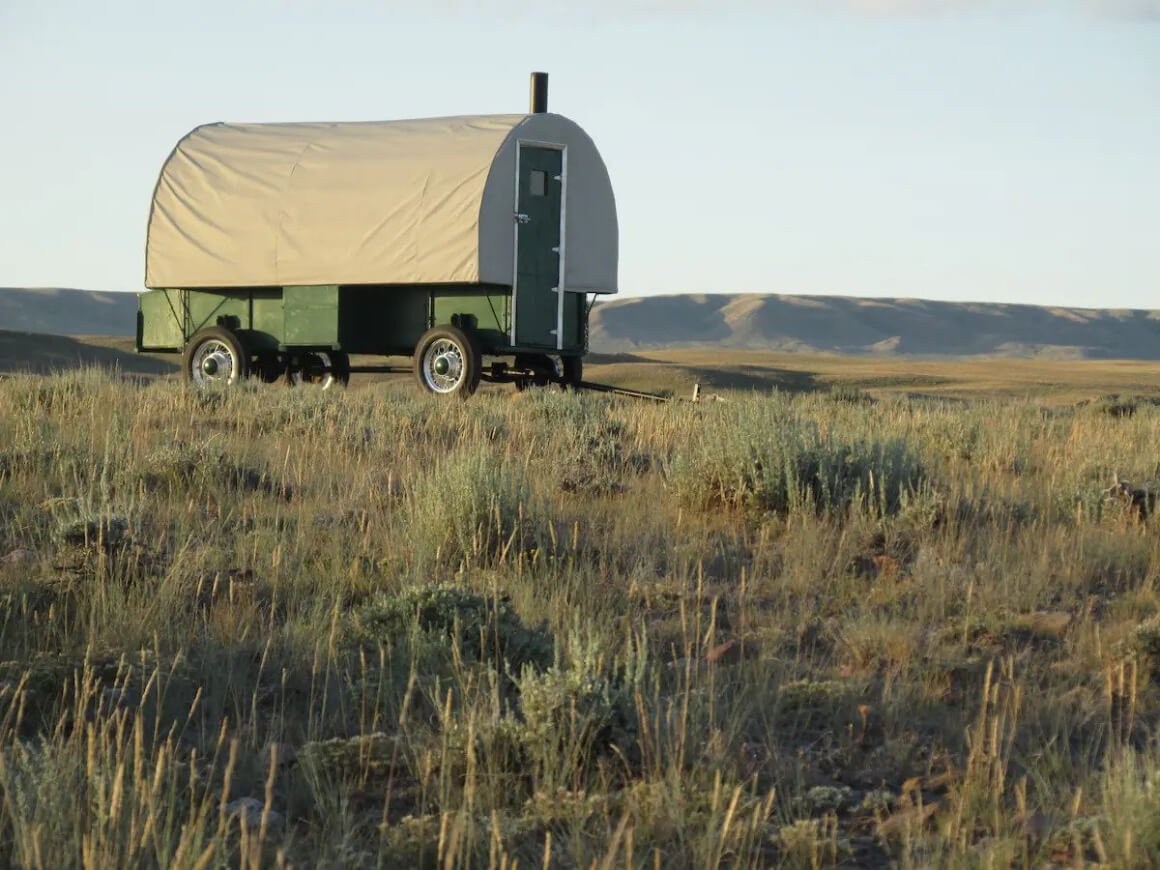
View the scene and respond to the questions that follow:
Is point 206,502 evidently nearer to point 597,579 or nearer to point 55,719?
point 597,579

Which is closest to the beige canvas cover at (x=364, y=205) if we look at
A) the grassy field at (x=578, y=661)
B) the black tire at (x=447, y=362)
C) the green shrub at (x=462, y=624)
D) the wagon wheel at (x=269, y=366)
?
the black tire at (x=447, y=362)

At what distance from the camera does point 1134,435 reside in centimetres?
1018

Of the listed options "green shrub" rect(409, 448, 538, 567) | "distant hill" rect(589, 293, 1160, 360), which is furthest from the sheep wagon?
"distant hill" rect(589, 293, 1160, 360)

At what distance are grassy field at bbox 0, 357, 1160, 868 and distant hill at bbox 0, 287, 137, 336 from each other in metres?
145

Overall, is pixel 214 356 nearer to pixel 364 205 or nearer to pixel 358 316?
pixel 358 316

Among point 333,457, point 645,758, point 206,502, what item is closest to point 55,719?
point 645,758

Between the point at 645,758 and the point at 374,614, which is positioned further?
the point at 374,614

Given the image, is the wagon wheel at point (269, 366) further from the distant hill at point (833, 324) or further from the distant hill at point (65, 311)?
the distant hill at point (833, 324)

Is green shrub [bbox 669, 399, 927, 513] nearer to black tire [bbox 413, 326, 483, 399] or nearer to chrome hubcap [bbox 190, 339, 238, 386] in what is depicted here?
black tire [bbox 413, 326, 483, 399]

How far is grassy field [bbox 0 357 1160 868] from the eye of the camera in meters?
3.06

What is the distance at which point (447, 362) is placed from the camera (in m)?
14.8

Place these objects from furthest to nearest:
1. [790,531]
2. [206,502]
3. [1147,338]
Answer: [1147,338] → [206,502] → [790,531]

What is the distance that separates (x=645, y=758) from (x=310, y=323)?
1274 centimetres

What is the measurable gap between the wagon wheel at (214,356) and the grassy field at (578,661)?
8227mm
